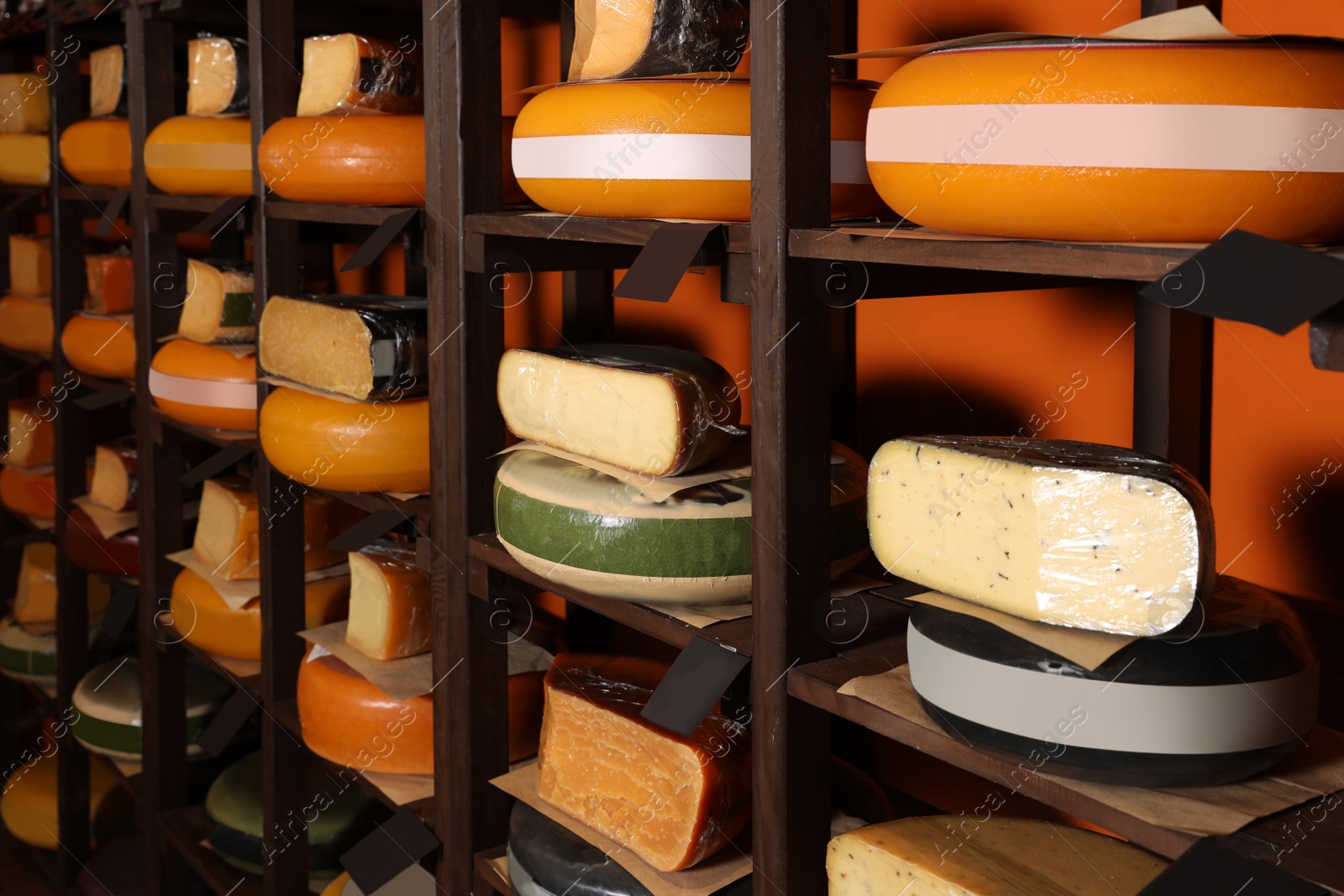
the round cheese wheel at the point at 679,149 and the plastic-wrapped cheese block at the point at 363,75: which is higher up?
the plastic-wrapped cheese block at the point at 363,75

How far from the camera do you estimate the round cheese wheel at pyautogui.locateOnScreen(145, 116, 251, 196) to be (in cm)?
201

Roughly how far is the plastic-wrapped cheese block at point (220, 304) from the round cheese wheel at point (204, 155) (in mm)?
139

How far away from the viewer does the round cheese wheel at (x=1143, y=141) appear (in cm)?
72

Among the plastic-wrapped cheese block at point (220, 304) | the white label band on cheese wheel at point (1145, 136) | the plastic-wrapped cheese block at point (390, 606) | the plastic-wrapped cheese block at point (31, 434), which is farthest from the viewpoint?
the plastic-wrapped cheese block at point (31, 434)

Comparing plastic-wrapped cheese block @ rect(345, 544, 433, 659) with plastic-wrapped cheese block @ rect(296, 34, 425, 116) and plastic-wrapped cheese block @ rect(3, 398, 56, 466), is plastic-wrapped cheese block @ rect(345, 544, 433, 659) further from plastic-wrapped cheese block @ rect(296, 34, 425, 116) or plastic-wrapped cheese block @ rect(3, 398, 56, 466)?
plastic-wrapped cheese block @ rect(3, 398, 56, 466)

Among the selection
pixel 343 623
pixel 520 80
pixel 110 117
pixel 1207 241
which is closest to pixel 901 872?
pixel 1207 241

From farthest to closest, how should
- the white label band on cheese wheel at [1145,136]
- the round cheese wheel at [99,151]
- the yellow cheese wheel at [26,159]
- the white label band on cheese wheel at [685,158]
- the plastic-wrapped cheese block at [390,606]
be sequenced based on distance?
the yellow cheese wheel at [26,159]
the round cheese wheel at [99,151]
the plastic-wrapped cheese block at [390,606]
the white label band on cheese wheel at [685,158]
the white label band on cheese wheel at [1145,136]

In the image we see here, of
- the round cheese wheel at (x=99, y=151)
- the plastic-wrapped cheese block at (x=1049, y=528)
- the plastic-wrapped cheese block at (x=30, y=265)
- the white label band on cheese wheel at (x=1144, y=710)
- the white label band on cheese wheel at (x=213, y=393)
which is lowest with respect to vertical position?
the white label band on cheese wheel at (x=1144, y=710)

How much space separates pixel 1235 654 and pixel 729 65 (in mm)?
762

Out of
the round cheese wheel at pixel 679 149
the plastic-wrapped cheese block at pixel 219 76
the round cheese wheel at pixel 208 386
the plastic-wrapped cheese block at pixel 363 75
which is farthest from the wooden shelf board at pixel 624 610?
the plastic-wrapped cheese block at pixel 219 76

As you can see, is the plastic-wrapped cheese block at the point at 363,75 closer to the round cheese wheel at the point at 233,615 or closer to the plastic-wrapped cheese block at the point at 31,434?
the round cheese wheel at the point at 233,615

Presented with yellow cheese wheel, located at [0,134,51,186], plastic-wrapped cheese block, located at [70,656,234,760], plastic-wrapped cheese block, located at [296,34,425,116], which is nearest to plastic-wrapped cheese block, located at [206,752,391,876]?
plastic-wrapped cheese block, located at [70,656,234,760]

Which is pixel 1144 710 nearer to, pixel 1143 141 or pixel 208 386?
pixel 1143 141

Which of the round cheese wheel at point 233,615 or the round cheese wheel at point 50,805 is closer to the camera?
the round cheese wheel at point 233,615
